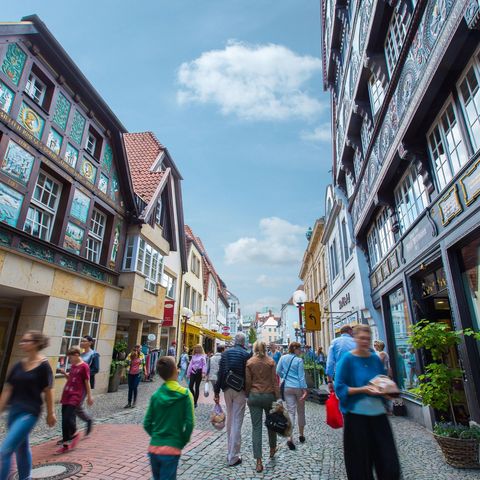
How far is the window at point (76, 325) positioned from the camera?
10.7 meters

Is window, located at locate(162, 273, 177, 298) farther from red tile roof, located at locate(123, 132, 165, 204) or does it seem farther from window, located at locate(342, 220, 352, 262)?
window, located at locate(342, 220, 352, 262)

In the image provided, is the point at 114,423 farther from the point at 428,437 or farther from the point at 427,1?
the point at 427,1

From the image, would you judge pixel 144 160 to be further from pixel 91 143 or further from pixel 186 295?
pixel 186 295

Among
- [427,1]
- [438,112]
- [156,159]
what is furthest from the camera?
[156,159]

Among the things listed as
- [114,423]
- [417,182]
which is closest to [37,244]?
[114,423]

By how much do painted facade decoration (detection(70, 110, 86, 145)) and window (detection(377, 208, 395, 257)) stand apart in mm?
10818

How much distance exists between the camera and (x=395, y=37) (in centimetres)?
820

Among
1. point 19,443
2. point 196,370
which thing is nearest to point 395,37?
point 196,370

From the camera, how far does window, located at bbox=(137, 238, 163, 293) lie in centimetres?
1591

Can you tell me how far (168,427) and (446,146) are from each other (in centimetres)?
658

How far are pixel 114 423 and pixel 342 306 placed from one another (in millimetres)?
12292

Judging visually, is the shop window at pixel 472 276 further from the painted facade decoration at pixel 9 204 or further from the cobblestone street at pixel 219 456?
the painted facade decoration at pixel 9 204

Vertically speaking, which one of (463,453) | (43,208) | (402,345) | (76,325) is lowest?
(463,453)

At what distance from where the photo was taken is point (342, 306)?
16859 mm
